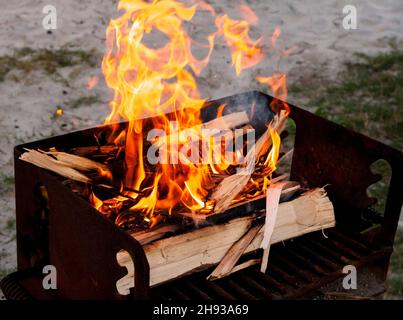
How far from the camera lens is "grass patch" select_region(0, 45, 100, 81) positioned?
21.1 feet

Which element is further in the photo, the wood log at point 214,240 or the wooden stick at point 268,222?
the wooden stick at point 268,222

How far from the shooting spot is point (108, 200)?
3318 mm

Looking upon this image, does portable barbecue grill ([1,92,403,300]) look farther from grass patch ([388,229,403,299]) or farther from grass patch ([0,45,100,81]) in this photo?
grass patch ([0,45,100,81])

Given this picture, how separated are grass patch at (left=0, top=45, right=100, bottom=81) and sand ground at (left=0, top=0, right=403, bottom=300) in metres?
0.06

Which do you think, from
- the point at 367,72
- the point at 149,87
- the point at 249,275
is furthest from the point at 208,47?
the point at 249,275

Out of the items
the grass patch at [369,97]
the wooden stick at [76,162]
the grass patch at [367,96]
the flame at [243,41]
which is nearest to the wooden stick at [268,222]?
the wooden stick at [76,162]

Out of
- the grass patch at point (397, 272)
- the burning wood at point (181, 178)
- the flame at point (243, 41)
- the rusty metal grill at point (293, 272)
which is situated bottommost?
the grass patch at point (397, 272)

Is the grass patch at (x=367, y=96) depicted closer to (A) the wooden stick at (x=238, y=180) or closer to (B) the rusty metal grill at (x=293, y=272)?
(A) the wooden stick at (x=238, y=180)

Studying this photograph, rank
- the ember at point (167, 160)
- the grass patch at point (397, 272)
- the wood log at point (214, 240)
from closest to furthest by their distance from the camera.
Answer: the wood log at point (214, 240), the ember at point (167, 160), the grass patch at point (397, 272)

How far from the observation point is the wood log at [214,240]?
122 inches

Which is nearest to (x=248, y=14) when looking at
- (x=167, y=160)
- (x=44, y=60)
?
(x=44, y=60)

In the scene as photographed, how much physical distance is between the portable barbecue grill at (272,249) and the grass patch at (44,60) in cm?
291
